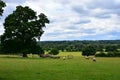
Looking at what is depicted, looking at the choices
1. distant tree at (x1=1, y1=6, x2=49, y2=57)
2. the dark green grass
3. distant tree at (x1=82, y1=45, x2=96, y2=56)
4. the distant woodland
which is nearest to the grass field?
the dark green grass

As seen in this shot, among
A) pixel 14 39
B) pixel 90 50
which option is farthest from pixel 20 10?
pixel 90 50

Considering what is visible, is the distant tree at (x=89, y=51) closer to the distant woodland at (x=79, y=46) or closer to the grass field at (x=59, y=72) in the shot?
the distant woodland at (x=79, y=46)

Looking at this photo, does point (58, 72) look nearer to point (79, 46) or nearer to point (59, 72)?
point (59, 72)

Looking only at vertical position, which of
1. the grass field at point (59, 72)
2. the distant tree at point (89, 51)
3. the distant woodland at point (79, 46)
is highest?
the distant woodland at point (79, 46)

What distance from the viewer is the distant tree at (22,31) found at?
80.4 metres

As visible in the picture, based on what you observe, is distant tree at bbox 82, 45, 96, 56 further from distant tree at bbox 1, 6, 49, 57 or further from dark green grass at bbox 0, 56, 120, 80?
dark green grass at bbox 0, 56, 120, 80

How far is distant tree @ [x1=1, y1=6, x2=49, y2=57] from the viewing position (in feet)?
264

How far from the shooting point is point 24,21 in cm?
8250

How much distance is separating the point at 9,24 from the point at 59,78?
2206 inches

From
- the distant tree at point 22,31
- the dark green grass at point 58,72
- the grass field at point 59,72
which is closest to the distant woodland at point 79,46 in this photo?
the distant tree at point 22,31

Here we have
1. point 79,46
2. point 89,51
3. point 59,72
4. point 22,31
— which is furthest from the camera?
point 79,46

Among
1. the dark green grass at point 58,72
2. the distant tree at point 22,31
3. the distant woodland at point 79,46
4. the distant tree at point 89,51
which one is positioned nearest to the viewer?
the dark green grass at point 58,72

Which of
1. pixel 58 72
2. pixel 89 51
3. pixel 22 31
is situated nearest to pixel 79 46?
pixel 89 51

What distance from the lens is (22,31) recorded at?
80.9 m
